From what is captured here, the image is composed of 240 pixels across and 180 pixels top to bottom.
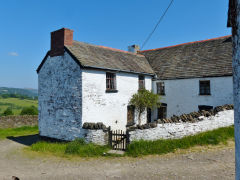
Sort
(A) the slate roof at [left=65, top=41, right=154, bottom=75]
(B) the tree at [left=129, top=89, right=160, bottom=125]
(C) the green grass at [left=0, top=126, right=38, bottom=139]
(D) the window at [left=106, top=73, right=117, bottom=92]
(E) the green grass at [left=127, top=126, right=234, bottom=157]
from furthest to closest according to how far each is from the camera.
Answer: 1. (C) the green grass at [left=0, top=126, right=38, bottom=139]
2. (B) the tree at [left=129, top=89, right=160, bottom=125]
3. (D) the window at [left=106, top=73, right=117, bottom=92]
4. (A) the slate roof at [left=65, top=41, right=154, bottom=75]
5. (E) the green grass at [left=127, top=126, right=234, bottom=157]

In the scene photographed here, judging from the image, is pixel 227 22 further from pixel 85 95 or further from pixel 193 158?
pixel 85 95

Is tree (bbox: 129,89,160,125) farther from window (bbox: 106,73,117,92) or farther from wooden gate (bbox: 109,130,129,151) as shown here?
wooden gate (bbox: 109,130,129,151)

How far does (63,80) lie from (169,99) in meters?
10.1

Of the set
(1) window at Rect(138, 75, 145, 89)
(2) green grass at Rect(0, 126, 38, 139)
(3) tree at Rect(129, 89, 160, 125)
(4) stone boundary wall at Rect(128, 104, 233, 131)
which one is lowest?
(2) green grass at Rect(0, 126, 38, 139)

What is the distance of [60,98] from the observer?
13953 mm

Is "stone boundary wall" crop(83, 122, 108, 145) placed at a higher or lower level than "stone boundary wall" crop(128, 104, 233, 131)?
lower

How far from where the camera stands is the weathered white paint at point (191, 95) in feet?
47.7

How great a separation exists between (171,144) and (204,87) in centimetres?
784

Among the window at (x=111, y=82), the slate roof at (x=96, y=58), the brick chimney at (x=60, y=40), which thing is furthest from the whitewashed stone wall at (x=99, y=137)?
the brick chimney at (x=60, y=40)

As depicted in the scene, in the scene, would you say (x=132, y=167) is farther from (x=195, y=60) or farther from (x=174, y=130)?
(x=195, y=60)

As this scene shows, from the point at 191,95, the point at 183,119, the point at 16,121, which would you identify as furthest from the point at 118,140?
the point at 16,121

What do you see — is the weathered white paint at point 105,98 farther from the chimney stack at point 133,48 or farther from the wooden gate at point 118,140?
the chimney stack at point 133,48

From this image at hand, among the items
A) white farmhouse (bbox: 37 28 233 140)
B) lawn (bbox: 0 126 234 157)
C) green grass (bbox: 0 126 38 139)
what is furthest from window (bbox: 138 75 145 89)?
green grass (bbox: 0 126 38 139)

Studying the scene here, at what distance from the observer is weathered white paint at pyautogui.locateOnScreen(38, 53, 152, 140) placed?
1263cm
